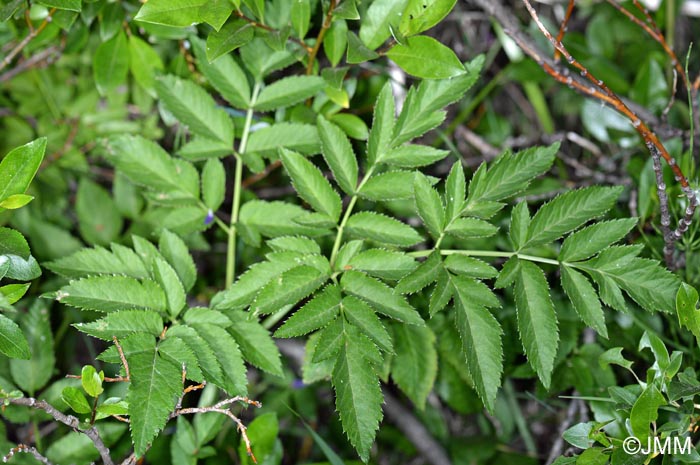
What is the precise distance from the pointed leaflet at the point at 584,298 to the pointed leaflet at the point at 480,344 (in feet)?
0.61

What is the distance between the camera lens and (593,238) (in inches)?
51.1

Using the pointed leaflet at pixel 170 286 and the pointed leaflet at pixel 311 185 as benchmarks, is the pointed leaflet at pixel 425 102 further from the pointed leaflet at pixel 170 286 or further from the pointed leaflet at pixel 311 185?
the pointed leaflet at pixel 170 286

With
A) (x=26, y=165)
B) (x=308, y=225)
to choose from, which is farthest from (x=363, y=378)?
(x=26, y=165)

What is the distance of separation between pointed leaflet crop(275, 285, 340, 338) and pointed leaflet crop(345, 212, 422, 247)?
18 centimetres

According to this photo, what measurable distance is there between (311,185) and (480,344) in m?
0.49

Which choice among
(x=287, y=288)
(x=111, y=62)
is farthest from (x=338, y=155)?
(x=111, y=62)

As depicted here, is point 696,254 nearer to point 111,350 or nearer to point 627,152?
point 627,152

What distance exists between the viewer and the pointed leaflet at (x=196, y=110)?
156 centimetres

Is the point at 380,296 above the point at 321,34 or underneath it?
underneath

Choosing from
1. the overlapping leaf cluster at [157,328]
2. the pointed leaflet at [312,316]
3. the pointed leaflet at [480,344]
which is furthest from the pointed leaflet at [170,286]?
the pointed leaflet at [480,344]

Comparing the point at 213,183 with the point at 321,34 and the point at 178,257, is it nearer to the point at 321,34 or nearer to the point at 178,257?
the point at 178,257

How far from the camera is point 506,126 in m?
2.59

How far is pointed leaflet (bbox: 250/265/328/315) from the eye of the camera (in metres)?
1.26

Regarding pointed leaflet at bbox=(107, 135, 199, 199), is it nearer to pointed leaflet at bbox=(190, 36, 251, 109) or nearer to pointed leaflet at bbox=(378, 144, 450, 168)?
pointed leaflet at bbox=(190, 36, 251, 109)
